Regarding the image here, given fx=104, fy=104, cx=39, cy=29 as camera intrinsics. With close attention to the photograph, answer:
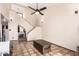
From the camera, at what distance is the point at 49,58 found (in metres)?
1.83

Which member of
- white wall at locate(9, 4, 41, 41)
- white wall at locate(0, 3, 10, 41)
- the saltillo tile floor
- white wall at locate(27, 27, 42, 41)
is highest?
white wall at locate(0, 3, 10, 41)

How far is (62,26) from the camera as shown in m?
1.79

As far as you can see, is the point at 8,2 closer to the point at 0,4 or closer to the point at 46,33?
the point at 0,4

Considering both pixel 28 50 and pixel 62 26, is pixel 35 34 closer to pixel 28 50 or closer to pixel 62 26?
pixel 28 50

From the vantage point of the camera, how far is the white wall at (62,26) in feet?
5.64

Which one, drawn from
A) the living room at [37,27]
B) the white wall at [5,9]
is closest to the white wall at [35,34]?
the living room at [37,27]

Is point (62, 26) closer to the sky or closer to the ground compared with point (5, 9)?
closer to the ground

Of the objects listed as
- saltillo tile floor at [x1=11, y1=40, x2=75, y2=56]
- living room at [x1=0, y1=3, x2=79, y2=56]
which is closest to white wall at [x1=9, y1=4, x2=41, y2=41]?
living room at [x1=0, y1=3, x2=79, y2=56]

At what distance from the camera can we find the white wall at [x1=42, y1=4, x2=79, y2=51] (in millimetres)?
1720

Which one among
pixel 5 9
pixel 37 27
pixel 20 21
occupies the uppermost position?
pixel 5 9

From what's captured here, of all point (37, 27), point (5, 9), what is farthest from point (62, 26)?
point (5, 9)

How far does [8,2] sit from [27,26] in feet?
1.73

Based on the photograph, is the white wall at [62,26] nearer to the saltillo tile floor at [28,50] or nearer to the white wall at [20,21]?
the saltillo tile floor at [28,50]

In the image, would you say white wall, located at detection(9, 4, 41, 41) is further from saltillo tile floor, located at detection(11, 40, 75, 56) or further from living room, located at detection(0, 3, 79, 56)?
saltillo tile floor, located at detection(11, 40, 75, 56)
